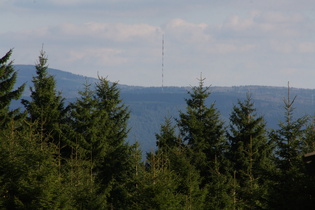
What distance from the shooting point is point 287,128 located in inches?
1096

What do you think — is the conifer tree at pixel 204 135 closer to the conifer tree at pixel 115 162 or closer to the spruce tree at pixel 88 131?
the conifer tree at pixel 115 162

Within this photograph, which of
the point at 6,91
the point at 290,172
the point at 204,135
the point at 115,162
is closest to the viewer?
the point at 290,172

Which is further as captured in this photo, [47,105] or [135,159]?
[47,105]

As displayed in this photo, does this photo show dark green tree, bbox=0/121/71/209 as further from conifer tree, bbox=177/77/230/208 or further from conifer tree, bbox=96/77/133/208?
conifer tree, bbox=177/77/230/208

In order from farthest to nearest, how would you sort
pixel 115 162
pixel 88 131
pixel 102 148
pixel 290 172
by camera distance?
pixel 115 162 → pixel 102 148 → pixel 88 131 → pixel 290 172

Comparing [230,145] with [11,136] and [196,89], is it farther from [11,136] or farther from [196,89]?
[11,136]

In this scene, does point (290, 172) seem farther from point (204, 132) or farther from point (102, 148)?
point (204, 132)

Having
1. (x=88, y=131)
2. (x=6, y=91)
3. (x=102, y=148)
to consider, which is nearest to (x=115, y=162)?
(x=102, y=148)

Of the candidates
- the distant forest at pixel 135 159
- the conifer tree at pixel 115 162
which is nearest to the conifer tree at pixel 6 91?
the distant forest at pixel 135 159

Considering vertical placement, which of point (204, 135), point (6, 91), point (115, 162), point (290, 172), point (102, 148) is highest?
point (6, 91)

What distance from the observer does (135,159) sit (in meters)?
46.7

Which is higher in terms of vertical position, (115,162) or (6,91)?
(6,91)

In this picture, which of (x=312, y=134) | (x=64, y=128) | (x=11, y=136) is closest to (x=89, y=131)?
(x=64, y=128)

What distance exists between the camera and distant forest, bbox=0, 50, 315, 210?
2491cm
